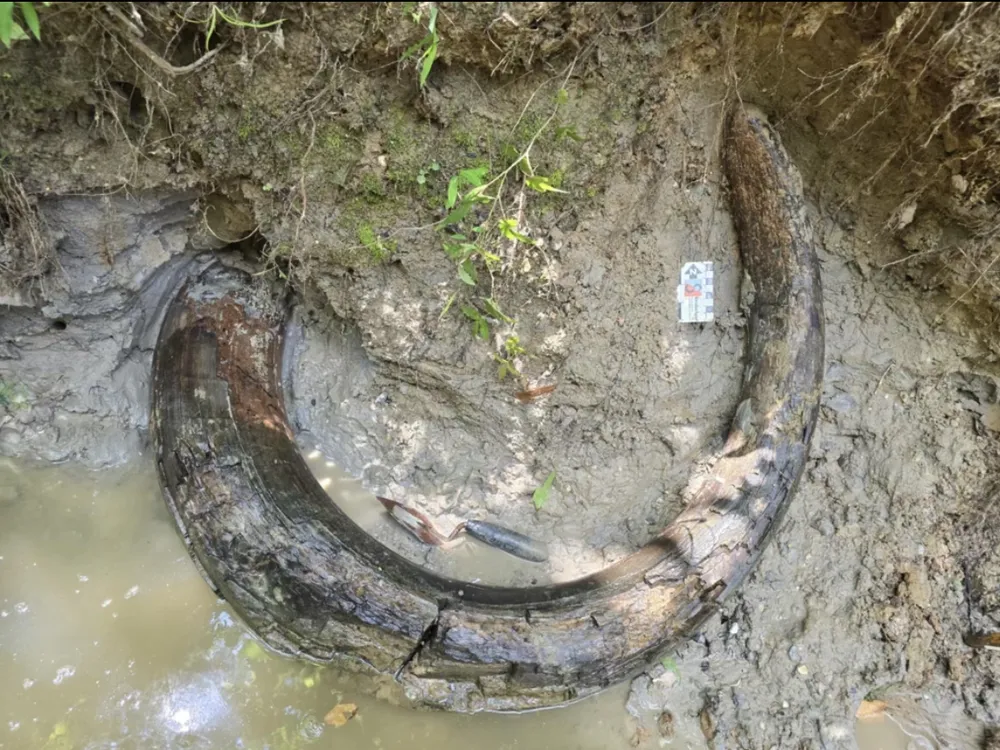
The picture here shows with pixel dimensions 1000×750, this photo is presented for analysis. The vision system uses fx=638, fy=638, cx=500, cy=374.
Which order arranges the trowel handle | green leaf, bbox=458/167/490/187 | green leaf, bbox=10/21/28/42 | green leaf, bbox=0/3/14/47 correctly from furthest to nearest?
1. the trowel handle
2. green leaf, bbox=458/167/490/187
3. green leaf, bbox=10/21/28/42
4. green leaf, bbox=0/3/14/47

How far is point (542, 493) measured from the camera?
9.95 feet

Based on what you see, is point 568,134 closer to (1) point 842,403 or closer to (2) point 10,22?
(2) point 10,22

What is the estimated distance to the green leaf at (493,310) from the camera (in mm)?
2639

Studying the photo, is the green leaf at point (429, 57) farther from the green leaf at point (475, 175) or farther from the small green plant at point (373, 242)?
the small green plant at point (373, 242)

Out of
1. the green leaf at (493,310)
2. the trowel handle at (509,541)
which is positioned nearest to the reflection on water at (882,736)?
the trowel handle at (509,541)

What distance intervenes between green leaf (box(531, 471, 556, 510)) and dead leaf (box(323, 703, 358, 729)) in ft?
3.76

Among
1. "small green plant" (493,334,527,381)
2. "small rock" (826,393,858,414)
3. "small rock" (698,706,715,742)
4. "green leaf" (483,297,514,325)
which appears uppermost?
"small rock" (826,393,858,414)

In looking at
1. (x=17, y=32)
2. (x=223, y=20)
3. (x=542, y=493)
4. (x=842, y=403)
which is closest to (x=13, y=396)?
(x=17, y=32)

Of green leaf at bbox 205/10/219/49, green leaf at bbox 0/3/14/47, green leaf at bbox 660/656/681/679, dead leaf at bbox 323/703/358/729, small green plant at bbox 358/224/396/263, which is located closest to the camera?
green leaf at bbox 0/3/14/47

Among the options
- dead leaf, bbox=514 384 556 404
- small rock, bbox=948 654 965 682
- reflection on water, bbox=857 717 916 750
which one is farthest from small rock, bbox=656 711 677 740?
dead leaf, bbox=514 384 556 404

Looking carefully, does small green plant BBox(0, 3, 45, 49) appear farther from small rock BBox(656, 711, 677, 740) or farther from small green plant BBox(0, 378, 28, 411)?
small rock BBox(656, 711, 677, 740)

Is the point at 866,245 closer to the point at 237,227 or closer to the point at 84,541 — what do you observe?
the point at 237,227

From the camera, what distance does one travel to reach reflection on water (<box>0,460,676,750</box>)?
7.93ft

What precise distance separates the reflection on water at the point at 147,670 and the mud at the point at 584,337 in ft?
0.93
